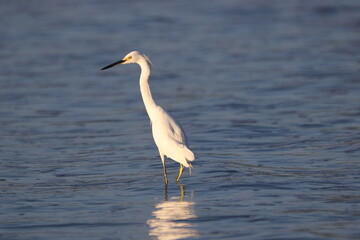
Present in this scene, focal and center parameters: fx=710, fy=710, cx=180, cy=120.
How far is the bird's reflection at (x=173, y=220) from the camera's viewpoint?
21.7ft

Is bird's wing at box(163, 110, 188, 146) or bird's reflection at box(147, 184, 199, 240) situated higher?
bird's wing at box(163, 110, 188, 146)

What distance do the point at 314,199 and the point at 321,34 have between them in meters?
14.0

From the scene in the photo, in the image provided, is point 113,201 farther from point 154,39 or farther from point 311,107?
point 154,39

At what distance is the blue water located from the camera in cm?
707

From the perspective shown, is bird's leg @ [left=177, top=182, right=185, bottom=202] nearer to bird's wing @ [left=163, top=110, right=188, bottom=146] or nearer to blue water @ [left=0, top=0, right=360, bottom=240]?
blue water @ [left=0, top=0, right=360, bottom=240]

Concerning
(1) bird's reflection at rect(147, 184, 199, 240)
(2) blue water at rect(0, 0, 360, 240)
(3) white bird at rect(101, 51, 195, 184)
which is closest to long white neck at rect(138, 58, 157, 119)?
(3) white bird at rect(101, 51, 195, 184)

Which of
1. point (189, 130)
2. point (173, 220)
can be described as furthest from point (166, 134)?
point (189, 130)

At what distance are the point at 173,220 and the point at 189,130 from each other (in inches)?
172

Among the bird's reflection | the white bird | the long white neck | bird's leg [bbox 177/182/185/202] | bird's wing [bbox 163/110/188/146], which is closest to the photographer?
the bird's reflection

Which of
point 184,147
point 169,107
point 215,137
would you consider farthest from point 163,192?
point 169,107

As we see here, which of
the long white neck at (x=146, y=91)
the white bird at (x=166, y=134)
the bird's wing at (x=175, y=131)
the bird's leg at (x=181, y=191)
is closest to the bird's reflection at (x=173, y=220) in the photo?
the bird's leg at (x=181, y=191)

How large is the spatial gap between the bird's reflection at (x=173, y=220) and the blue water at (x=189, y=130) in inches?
0.8

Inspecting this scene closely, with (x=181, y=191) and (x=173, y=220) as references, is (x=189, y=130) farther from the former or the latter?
(x=173, y=220)

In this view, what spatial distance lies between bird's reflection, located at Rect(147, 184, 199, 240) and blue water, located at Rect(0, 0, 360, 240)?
2cm
